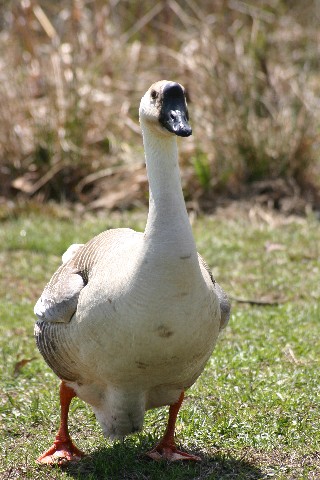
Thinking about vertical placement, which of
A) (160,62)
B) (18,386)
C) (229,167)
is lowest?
(18,386)

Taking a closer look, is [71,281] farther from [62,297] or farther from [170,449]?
[170,449]

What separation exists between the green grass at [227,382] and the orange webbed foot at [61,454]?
5 cm

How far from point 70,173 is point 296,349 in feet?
15.0

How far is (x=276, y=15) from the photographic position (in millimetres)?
12344

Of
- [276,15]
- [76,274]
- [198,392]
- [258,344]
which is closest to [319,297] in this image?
[258,344]

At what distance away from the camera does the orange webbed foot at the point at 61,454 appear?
4.11 meters

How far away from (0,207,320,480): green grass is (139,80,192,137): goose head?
165cm

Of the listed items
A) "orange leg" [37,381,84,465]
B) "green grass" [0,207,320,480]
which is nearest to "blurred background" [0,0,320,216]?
"green grass" [0,207,320,480]

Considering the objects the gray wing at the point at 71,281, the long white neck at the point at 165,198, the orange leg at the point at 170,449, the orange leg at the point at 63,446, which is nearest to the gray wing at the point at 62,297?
the gray wing at the point at 71,281

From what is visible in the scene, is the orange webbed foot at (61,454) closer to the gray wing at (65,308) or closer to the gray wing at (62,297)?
the gray wing at (65,308)

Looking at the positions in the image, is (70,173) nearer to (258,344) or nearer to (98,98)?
(98,98)

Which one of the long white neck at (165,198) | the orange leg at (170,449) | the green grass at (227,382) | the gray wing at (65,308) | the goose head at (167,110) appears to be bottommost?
the green grass at (227,382)

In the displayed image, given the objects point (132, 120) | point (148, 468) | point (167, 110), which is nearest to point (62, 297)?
point (148, 468)

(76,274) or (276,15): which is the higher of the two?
(276,15)
